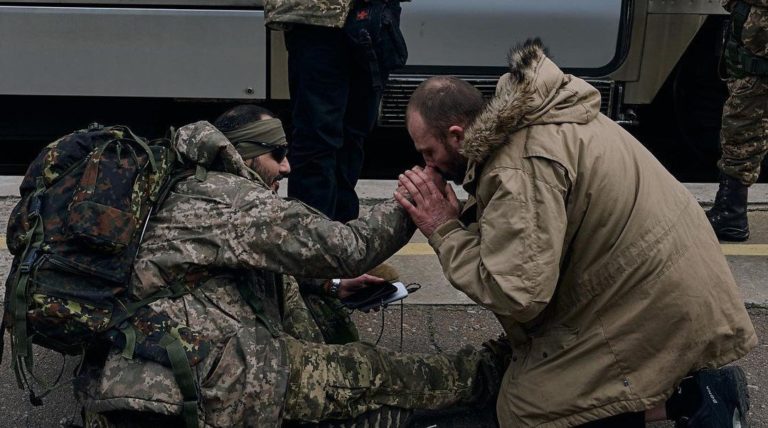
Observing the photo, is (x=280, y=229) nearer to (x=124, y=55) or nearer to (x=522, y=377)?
(x=522, y=377)

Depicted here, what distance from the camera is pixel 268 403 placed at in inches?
97.6

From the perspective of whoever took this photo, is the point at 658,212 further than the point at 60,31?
No

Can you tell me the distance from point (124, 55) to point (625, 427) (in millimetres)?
3507

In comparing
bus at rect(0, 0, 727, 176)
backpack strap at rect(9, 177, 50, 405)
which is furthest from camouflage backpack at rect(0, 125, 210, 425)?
bus at rect(0, 0, 727, 176)

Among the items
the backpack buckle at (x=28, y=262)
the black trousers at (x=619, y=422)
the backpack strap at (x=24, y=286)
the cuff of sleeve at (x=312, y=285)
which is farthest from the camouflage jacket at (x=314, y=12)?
the black trousers at (x=619, y=422)

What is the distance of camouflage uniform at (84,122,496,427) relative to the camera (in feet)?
8.00

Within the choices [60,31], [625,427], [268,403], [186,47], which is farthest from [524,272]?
[60,31]

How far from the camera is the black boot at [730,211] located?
4.26 meters

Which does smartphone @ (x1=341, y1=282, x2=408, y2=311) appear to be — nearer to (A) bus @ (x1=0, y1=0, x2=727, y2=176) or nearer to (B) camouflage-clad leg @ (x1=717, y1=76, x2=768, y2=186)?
(B) camouflage-clad leg @ (x1=717, y1=76, x2=768, y2=186)

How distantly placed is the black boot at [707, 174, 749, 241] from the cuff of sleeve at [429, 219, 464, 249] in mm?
2180

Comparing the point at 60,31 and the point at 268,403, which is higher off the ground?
the point at 60,31

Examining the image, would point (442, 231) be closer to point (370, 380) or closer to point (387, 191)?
point (370, 380)

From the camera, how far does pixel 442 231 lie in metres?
2.47

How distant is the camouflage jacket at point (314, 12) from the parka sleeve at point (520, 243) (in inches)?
53.7
